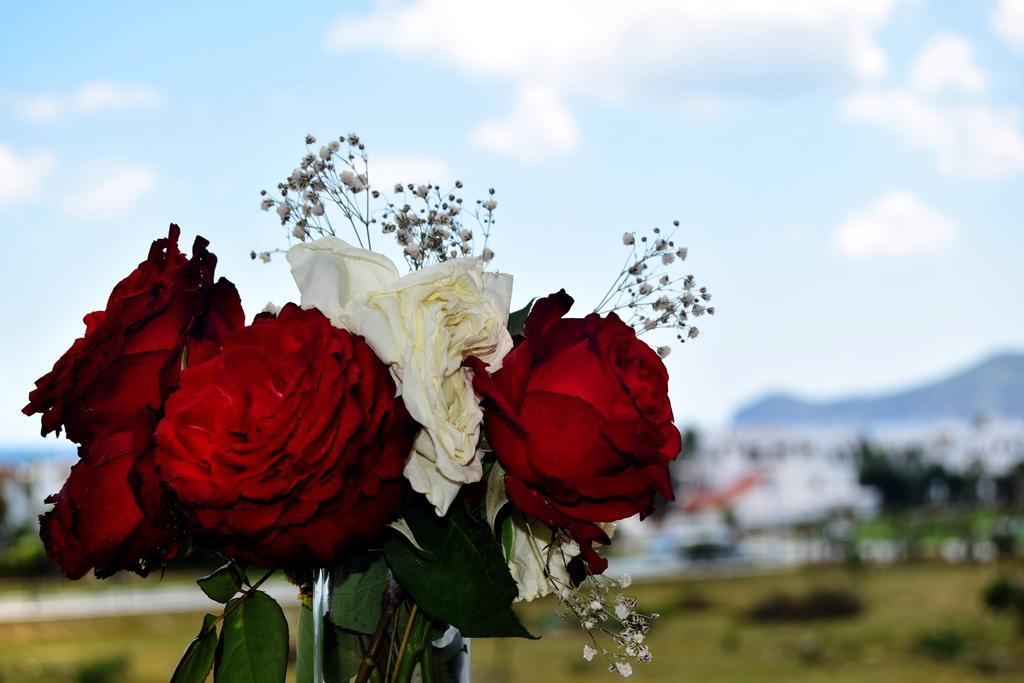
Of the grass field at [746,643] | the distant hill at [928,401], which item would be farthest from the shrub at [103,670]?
the distant hill at [928,401]

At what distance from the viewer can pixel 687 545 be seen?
405 inches

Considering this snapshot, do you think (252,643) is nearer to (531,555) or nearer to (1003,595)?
(531,555)

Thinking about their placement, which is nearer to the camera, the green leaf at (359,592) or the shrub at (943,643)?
the green leaf at (359,592)

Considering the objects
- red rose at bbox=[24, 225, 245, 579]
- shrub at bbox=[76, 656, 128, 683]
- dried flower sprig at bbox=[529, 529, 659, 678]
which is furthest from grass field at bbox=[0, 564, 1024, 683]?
red rose at bbox=[24, 225, 245, 579]

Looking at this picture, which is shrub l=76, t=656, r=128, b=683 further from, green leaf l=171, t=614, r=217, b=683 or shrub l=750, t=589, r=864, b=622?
green leaf l=171, t=614, r=217, b=683

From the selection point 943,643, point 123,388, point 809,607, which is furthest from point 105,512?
point 809,607

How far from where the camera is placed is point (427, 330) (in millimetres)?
454

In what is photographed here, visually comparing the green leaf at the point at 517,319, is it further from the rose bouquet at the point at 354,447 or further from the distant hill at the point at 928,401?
the distant hill at the point at 928,401

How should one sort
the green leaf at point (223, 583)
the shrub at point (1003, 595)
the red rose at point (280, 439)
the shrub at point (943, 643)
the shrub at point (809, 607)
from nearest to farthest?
the red rose at point (280, 439) < the green leaf at point (223, 583) < the shrub at point (943, 643) < the shrub at point (1003, 595) < the shrub at point (809, 607)

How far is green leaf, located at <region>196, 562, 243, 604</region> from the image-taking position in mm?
523

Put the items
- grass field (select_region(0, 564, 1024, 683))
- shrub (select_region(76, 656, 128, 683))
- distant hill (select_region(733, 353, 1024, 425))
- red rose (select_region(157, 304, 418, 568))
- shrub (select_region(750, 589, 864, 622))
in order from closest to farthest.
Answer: red rose (select_region(157, 304, 418, 568)) < shrub (select_region(76, 656, 128, 683)) < grass field (select_region(0, 564, 1024, 683)) < shrub (select_region(750, 589, 864, 622)) < distant hill (select_region(733, 353, 1024, 425))

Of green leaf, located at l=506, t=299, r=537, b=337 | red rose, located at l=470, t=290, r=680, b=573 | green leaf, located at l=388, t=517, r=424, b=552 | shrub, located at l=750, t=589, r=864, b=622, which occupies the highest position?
green leaf, located at l=506, t=299, r=537, b=337

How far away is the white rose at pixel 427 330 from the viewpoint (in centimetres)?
45

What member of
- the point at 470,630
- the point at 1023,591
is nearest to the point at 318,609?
the point at 470,630
